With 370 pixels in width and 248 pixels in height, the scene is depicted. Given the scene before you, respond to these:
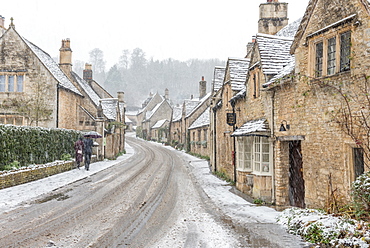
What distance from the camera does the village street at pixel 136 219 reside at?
6.73 metres

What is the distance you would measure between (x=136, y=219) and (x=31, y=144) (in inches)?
390

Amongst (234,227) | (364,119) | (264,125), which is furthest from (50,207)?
(364,119)

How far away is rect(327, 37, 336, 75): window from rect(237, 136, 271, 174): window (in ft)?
12.8

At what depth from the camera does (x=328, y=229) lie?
6.50 metres

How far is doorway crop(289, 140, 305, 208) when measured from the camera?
11.1 m

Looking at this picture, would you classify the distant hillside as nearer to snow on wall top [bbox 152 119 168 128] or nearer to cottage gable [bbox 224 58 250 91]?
snow on wall top [bbox 152 119 168 128]

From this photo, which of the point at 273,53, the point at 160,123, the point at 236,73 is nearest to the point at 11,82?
the point at 236,73

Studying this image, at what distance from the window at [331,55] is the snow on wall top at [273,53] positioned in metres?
3.00

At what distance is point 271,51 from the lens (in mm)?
12680

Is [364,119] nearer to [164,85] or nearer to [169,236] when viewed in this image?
[169,236]

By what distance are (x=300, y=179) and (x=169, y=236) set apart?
5845 mm

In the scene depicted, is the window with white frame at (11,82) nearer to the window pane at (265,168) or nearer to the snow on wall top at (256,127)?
the snow on wall top at (256,127)

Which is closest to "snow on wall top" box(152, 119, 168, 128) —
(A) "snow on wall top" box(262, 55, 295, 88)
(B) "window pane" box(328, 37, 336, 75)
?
(A) "snow on wall top" box(262, 55, 295, 88)

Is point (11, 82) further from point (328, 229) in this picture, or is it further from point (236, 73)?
point (328, 229)
